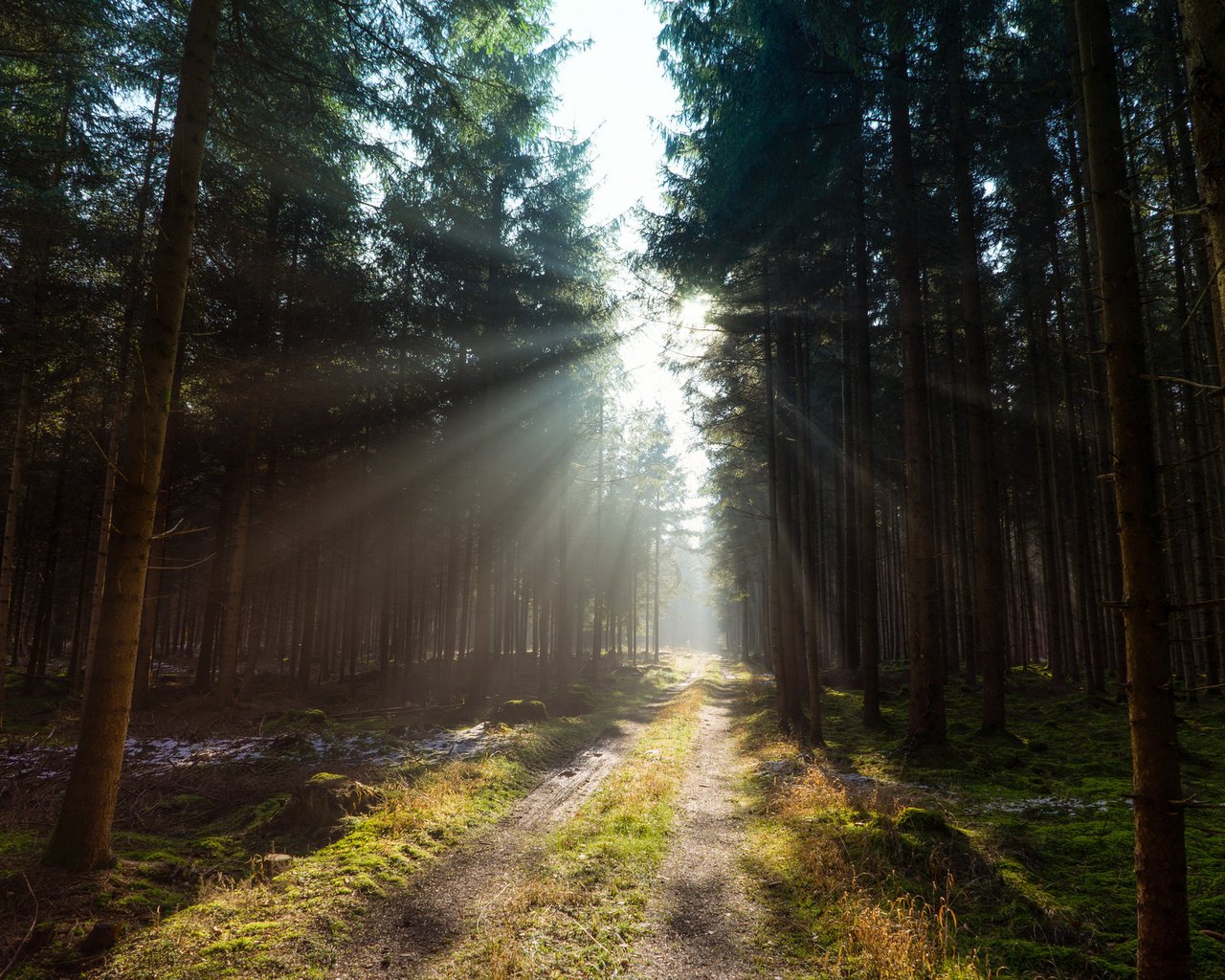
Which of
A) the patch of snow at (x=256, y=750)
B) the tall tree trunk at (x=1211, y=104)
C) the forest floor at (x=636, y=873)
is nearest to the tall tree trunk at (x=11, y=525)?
the patch of snow at (x=256, y=750)

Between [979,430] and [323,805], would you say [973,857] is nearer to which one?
[323,805]

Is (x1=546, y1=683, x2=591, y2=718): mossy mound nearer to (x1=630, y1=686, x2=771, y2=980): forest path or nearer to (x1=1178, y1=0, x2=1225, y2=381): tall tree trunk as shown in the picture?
(x1=630, y1=686, x2=771, y2=980): forest path

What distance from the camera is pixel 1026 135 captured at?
1167cm

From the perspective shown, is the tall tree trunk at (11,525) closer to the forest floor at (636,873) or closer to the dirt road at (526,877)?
the forest floor at (636,873)

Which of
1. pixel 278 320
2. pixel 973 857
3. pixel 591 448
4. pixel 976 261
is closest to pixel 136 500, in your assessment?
pixel 973 857

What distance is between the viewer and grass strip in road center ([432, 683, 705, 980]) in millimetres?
4898

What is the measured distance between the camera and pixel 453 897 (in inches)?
246

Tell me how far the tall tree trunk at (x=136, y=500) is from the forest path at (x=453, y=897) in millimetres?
3114

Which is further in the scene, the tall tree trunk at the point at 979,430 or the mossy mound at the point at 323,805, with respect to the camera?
the tall tree trunk at the point at 979,430

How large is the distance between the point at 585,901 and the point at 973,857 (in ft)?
13.9

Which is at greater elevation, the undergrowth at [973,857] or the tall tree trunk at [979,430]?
the tall tree trunk at [979,430]

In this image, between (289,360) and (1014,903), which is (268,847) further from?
(289,360)

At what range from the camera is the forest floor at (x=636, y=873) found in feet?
15.7

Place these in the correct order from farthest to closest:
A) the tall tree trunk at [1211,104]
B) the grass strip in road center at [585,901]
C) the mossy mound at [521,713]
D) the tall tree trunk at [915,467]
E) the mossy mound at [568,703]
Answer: the mossy mound at [568,703]
the mossy mound at [521,713]
the tall tree trunk at [915,467]
the grass strip in road center at [585,901]
the tall tree trunk at [1211,104]
